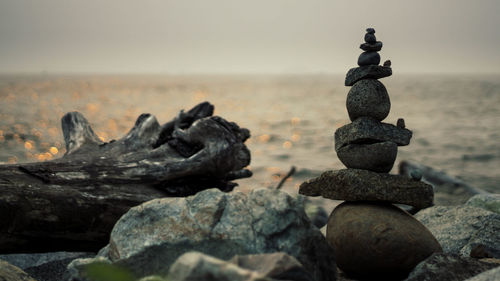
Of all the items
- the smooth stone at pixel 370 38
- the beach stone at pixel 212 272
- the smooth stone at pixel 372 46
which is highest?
the smooth stone at pixel 370 38

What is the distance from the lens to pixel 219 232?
4246 mm

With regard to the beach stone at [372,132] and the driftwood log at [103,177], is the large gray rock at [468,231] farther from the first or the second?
the driftwood log at [103,177]

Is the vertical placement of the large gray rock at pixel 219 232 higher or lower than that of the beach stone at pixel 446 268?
higher

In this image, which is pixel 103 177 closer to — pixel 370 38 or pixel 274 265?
pixel 370 38

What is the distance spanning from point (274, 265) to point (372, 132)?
3425 mm

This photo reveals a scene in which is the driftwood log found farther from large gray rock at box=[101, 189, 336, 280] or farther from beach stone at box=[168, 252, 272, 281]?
beach stone at box=[168, 252, 272, 281]

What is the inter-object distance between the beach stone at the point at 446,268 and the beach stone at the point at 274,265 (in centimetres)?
245

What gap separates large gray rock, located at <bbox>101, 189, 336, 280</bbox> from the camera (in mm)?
4211

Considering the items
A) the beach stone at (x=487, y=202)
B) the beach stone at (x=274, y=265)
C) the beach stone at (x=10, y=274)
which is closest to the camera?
the beach stone at (x=274, y=265)

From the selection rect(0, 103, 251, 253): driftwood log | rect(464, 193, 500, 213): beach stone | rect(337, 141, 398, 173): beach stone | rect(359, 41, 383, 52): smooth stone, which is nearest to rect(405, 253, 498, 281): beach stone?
rect(337, 141, 398, 173): beach stone

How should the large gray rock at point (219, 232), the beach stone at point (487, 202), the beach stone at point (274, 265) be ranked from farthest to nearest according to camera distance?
the beach stone at point (487, 202)
the large gray rock at point (219, 232)
the beach stone at point (274, 265)

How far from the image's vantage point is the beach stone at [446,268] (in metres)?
5.27

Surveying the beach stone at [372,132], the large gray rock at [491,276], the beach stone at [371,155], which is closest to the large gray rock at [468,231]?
the beach stone at [371,155]

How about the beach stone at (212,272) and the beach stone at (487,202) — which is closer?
the beach stone at (212,272)
